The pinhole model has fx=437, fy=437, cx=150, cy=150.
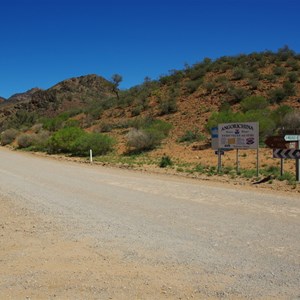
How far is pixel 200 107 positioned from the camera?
1823 inches

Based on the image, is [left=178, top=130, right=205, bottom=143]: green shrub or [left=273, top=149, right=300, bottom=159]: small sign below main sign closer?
[left=273, top=149, right=300, bottom=159]: small sign below main sign

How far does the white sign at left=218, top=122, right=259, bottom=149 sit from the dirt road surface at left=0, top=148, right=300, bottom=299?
19.8 feet

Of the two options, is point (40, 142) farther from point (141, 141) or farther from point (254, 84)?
point (254, 84)

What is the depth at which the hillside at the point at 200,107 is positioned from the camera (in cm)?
3161

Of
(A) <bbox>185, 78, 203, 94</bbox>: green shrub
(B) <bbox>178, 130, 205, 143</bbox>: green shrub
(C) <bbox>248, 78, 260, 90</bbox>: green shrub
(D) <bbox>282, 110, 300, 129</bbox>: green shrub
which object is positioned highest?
(A) <bbox>185, 78, 203, 94</bbox>: green shrub

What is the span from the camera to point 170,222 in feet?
30.6

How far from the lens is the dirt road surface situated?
5.54 meters

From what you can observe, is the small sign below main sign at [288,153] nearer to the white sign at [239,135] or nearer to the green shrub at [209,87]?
the white sign at [239,135]

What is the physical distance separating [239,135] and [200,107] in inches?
1055

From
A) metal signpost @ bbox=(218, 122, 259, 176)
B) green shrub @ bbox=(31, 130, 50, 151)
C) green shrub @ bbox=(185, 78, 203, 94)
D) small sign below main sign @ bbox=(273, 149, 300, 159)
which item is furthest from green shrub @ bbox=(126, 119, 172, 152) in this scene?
green shrub @ bbox=(185, 78, 203, 94)

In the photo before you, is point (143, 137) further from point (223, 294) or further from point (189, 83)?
point (223, 294)

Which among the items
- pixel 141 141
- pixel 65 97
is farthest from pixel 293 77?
pixel 65 97

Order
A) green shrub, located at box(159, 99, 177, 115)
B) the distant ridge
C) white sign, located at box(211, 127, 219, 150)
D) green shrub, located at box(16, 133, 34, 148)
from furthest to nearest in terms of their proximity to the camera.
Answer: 1. the distant ridge
2. green shrub, located at box(16, 133, 34, 148)
3. green shrub, located at box(159, 99, 177, 115)
4. white sign, located at box(211, 127, 219, 150)

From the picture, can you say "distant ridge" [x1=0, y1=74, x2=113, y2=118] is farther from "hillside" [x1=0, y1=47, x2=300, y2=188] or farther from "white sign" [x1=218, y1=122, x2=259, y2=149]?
"white sign" [x1=218, y1=122, x2=259, y2=149]
